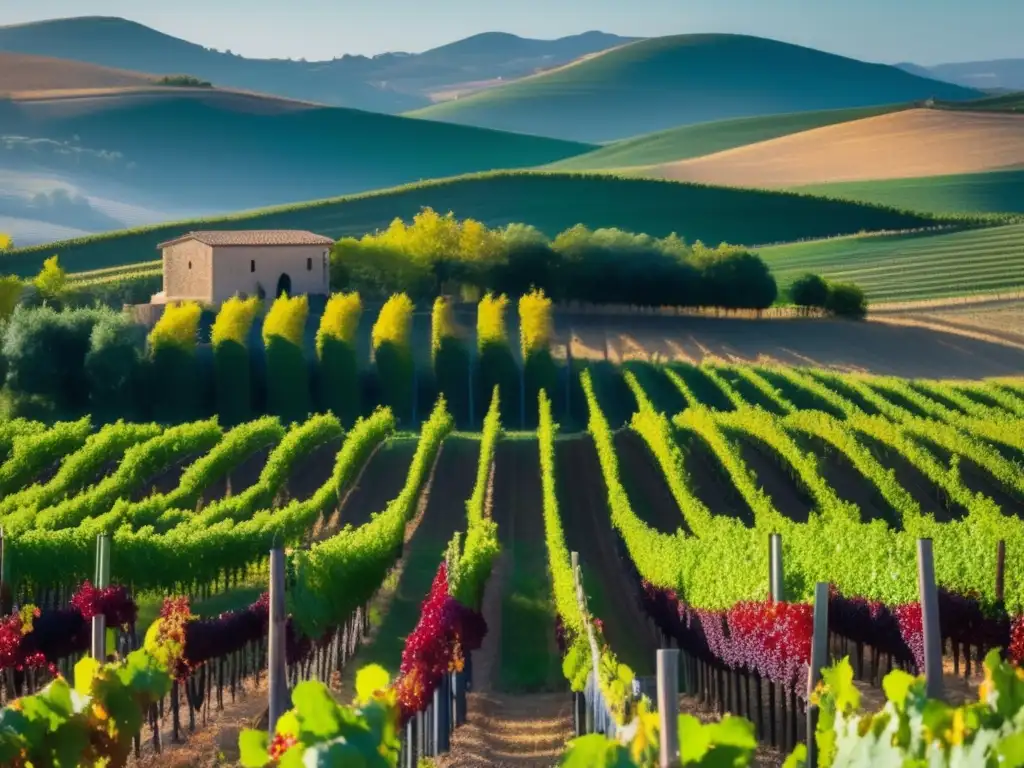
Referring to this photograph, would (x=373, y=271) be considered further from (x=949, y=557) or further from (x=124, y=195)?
(x=124, y=195)

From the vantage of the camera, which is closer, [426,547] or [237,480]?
[426,547]

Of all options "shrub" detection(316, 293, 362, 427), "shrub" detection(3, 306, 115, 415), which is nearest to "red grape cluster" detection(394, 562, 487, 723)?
"shrub" detection(316, 293, 362, 427)

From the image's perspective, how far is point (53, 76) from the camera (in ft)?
604

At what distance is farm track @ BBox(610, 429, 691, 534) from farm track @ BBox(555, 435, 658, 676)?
66 cm

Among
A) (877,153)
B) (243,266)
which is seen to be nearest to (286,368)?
(243,266)

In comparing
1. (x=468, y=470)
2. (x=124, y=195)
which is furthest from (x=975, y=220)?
(x=124, y=195)

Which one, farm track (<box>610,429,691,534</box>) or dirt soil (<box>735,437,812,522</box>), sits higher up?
dirt soil (<box>735,437,812,522</box>)

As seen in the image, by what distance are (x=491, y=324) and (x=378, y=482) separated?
17.9 m

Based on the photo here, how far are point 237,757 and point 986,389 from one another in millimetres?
37692

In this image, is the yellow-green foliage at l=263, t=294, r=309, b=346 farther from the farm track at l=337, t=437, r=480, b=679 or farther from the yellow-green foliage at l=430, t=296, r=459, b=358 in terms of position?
the farm track at l=337, t=437, r=480, b=679

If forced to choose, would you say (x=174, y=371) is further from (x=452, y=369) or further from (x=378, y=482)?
(x=378, y=482)

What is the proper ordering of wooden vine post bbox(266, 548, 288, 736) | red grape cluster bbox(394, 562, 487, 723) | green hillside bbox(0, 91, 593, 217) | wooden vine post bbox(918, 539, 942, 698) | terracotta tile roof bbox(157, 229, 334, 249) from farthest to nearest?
green hillside bbox(0, 91, 593, 217) → terracotta tile roof bbox(157, 229, 334, 249) → red grape cluster bbox(394, 562, 487, 723) → wooden vine post bbox(918, 539, 942, 698) → wooden vine post bbox(266, 548, 288, 736)

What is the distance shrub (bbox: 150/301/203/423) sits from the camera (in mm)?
55719

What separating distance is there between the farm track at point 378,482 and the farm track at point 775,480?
7.96 metres
